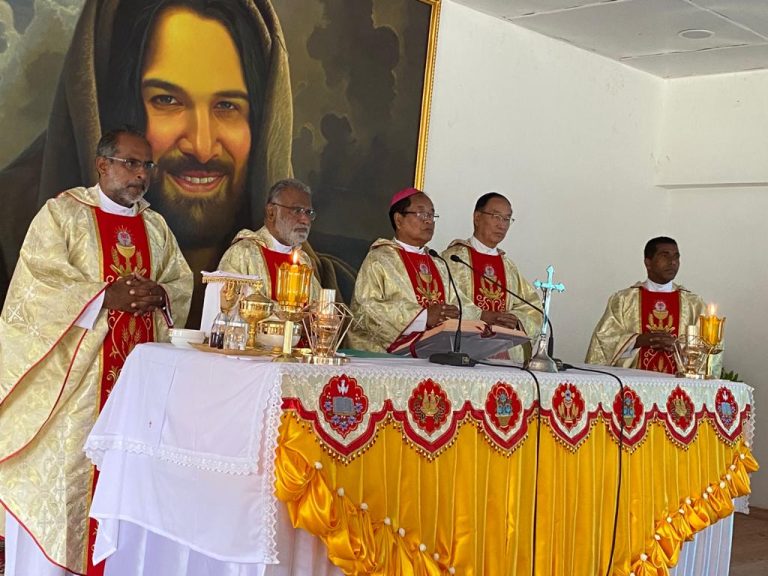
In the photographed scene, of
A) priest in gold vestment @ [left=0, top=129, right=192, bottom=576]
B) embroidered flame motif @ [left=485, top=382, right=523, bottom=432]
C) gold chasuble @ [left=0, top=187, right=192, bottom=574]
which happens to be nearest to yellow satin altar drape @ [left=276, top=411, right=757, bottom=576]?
embroidered flame motif @ [left=485, top=382, right=523, bottom=432]

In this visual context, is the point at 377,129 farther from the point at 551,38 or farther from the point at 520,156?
the point at 551,38

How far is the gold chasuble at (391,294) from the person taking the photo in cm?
639

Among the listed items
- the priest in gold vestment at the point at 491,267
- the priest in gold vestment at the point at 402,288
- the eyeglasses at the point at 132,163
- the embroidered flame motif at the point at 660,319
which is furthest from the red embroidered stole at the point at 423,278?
the eyeglasses at the point at 132,163

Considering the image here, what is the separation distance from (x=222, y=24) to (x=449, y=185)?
2.46 meters

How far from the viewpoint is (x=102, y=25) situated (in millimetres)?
6391

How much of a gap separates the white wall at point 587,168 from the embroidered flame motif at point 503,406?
A: 3.97 m

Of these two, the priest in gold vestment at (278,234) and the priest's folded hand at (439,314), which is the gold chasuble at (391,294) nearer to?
the priest's folded hand at (439,314)

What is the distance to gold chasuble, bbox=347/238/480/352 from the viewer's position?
639 cm

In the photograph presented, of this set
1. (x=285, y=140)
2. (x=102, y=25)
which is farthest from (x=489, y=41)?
(x=102, y=25)

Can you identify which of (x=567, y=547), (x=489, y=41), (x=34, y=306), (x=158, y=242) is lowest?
(x=567, y=547)

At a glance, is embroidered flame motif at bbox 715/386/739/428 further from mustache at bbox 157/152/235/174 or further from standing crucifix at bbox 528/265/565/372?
mustache at bbox 157/152/235/174

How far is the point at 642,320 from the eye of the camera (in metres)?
7.97

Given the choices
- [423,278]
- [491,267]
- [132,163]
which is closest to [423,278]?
[423,278]

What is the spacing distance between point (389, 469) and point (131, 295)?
5.41 feet
